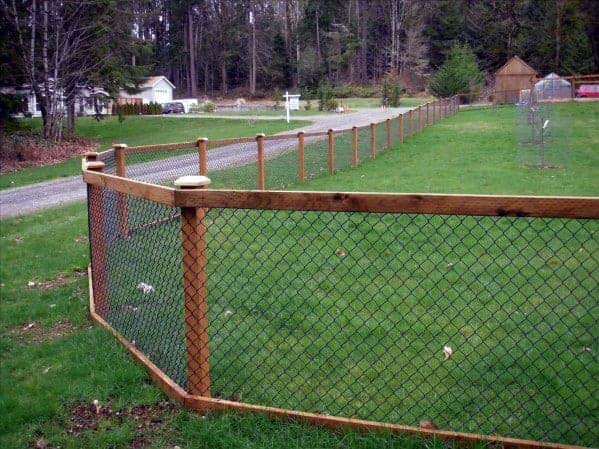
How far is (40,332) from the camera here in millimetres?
5043

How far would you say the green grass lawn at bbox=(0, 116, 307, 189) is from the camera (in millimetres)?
19094

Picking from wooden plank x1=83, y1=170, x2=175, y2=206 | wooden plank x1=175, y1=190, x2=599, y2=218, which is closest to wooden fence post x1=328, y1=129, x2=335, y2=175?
wooden plank x1=83, y1=170, x2=175, y2=206

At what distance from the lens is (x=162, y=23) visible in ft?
250

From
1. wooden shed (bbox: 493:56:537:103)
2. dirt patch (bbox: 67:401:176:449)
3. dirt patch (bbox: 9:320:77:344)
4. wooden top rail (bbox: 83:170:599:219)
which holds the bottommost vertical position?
dirt patch (bbox: 67:401:176:449)

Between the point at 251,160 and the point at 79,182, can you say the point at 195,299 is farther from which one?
the point at 79,182

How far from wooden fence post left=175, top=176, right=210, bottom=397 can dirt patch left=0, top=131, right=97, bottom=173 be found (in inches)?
697

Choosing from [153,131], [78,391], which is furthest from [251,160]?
[153,131]

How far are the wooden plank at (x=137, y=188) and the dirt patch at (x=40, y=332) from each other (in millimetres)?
1172

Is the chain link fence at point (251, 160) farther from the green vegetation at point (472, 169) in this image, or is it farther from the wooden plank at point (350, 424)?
the wooden plank at point (350, 424)

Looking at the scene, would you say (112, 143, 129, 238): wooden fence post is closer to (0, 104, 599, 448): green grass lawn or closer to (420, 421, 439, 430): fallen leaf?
→ (0, 104, 599, 448): green grass lawn

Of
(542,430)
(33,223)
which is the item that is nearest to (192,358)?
(542,430)

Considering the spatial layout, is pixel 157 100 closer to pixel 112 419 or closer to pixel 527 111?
pixel 527 111

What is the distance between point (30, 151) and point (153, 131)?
11687 mm

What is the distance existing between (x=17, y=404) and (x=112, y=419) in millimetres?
589
